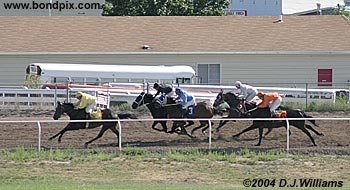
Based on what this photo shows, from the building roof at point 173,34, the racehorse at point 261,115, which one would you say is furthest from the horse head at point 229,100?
the building roof at point 173,34

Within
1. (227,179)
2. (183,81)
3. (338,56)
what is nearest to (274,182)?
(227,179)

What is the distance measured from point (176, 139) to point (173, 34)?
747 inches

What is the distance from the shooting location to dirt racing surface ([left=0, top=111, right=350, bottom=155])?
23469mm

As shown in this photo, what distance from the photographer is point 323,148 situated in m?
23.4

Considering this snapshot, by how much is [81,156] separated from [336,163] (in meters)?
6.06

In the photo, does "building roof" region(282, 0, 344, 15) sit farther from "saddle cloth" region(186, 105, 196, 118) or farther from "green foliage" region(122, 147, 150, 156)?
"green foliage" region(122, 147, 150, 156)

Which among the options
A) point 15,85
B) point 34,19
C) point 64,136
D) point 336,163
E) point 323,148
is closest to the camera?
point 336,163

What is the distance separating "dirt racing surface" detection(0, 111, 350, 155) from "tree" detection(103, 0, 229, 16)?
904 inches

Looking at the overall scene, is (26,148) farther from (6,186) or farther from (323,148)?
(323,148)

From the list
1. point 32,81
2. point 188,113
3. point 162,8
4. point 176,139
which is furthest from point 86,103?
point 162,8

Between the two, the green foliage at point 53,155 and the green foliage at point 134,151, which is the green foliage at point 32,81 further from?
the green foliage at point 134,151

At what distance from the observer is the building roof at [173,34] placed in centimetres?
4200

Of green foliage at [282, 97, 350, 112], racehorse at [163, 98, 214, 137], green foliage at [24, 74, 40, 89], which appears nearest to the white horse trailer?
green foliage at [24, 74, 40, 89]

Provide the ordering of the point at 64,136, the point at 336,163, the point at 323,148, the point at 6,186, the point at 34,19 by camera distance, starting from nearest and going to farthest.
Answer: the point at 6,186, the point at 336,163, the point at 323,148, the point at 64,136, the point at 34,19
